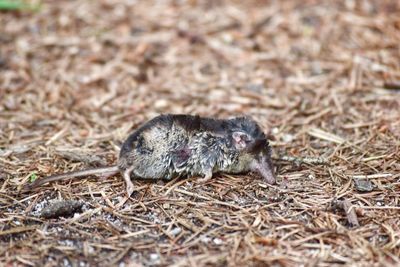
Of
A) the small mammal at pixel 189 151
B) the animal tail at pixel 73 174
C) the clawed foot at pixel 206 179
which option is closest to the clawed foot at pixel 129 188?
the small mammal at pixel 189 151

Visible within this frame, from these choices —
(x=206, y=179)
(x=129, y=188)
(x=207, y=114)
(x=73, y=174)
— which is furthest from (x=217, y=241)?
(x=207, y=114)

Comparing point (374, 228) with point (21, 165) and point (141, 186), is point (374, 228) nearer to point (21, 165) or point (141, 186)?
point (141, 186)

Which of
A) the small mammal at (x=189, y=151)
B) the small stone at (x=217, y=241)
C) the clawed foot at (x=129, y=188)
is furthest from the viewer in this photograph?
the small mammal at (x=189, y=151)

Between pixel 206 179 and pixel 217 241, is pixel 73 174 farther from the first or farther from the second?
pixel 217 241

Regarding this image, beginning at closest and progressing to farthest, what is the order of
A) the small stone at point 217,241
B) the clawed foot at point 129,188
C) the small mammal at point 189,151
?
the small stone at point 217,241 → the clawed foot at point 129,188 → the small mammal at point 189,151

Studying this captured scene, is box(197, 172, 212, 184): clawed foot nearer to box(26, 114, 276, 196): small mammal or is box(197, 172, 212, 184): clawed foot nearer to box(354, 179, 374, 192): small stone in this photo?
box(26, 114, 276, 196): small mammal

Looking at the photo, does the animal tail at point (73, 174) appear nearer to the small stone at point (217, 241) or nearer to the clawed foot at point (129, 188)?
the clawed foot at point (129, 188)

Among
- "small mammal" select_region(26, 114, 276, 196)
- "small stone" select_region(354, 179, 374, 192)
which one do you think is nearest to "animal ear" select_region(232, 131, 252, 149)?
"small mammal" select_region(26, 114, 276, 196)
